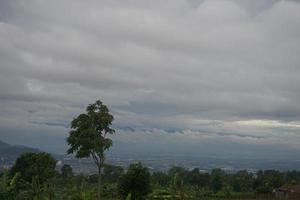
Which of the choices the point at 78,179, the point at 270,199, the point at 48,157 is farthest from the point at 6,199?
the point at 78,179

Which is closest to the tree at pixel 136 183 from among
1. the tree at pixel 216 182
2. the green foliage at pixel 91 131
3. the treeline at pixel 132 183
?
the treeline at pixel 132 183

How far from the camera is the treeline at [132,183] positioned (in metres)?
44.7

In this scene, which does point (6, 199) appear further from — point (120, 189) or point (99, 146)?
point (120, 189)

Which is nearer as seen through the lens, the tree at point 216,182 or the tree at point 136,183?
the tree at point 136,183

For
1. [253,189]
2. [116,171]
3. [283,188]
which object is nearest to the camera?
[283,188]

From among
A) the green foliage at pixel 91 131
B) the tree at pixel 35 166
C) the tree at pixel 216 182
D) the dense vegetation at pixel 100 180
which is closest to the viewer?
the dense vegetation at pixel 100 180

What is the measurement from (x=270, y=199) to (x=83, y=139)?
39.8m

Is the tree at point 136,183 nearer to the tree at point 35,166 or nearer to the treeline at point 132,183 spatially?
the treeline at point 132,183

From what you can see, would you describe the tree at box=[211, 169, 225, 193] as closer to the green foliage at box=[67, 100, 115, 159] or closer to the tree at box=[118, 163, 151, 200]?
the tree at box=[118, 163, 151, 200]

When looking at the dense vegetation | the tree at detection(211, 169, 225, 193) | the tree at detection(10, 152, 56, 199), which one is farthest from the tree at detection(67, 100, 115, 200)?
the tree at detection(211, 169, 225, 193)

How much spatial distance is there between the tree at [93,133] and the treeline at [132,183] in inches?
122

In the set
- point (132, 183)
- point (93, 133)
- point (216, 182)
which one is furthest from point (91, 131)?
point (216, 182)

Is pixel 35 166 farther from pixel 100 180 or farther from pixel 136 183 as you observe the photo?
pixel 100 180

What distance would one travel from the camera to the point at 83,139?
1620 inches
